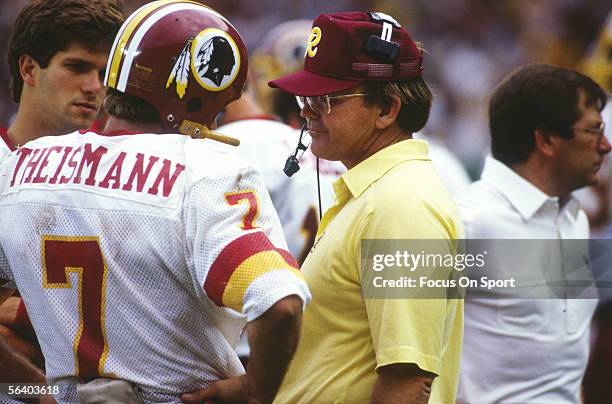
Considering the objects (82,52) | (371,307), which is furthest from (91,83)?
(371,307)

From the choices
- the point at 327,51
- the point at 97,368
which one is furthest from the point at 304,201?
the point at 97,368

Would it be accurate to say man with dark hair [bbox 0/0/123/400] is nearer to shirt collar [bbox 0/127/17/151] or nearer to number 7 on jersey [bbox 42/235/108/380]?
shirt collar [bbox 0/127/17/151]

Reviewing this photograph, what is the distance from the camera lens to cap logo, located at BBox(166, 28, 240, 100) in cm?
322

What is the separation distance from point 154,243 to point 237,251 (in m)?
0.26

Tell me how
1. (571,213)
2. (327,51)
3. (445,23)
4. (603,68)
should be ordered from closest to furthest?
(327,51) < (571,213) < (603,68) < (445,23)

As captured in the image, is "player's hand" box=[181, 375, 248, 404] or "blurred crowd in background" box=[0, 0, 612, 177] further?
"blurred crowd in background" box=[0, 0, 612, 177]

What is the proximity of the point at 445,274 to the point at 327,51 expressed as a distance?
822 mm

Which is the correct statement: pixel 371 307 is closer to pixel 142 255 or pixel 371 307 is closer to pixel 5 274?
pixel 142 255

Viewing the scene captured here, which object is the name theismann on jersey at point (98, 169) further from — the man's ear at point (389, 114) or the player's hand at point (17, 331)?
the man's ear at point (389, 114)

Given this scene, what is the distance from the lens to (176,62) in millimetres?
3217

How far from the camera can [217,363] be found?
3.23m

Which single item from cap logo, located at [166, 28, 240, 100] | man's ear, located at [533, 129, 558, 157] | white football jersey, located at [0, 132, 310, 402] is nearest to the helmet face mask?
cap logo, located at [166, 28, 240, 100]

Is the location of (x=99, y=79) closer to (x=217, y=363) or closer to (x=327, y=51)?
(x=327, y=51)

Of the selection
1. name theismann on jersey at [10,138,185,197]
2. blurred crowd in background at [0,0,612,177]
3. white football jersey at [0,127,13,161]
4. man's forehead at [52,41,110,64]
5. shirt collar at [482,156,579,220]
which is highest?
man's forehead at [52,41,110,64]
